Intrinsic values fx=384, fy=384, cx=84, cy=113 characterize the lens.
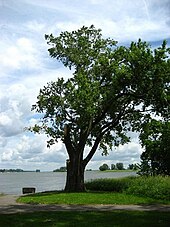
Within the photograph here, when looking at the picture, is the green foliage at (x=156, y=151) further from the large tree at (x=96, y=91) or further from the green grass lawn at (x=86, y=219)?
the green grass lawn at (x=86, y=219)

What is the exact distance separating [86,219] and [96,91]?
14735mm

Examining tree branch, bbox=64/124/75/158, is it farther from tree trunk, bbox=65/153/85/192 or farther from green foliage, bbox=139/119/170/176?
green foliage, bbox=139/119/170/176

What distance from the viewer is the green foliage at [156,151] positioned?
33803 mm

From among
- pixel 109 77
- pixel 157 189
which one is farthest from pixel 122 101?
pixel 157 189

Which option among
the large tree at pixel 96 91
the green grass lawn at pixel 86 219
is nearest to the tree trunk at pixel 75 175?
the large tree at pixel 96 91

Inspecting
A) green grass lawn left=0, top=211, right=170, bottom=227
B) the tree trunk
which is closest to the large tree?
the tree trunk

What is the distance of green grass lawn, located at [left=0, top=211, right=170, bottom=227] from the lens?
1279cm

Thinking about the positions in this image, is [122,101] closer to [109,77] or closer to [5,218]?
[109,77]

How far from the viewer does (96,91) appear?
27781 millimetres

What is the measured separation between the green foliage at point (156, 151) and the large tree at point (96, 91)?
2516 millimetres

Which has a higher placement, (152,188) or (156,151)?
(156,151)

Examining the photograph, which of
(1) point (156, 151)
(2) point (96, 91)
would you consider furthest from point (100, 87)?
(1) point (156, 151)

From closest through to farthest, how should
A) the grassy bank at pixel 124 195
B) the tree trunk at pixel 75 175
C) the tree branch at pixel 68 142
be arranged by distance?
the grassy bank at pixel 124 195 → the tree trunk at pixel 75 175 → the tree branch at pixel 68 142

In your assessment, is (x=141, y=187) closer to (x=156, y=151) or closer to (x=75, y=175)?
(x=75, y=175)
